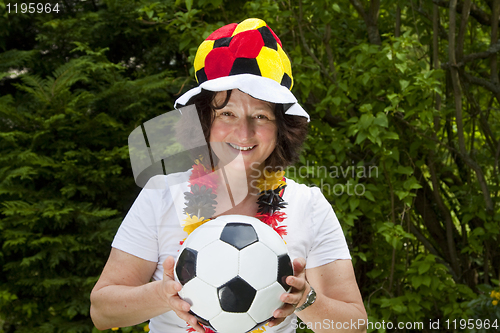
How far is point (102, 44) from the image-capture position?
12.6ft

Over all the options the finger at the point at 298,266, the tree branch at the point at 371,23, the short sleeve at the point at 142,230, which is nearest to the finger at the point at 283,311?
the finger at the point at 298,266

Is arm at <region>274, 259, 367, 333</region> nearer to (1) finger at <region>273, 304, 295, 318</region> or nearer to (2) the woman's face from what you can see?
(1) finger at <region>273, 304, 295, 318</region>

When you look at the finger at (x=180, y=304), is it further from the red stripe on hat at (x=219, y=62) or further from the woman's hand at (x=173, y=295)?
the red stripe on hat at (x=219, y=62)

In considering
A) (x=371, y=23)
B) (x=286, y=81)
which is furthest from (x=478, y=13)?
(x=286, y=81)

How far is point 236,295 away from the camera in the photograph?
122 centimetres

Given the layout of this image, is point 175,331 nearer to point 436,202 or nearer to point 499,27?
point 436,202

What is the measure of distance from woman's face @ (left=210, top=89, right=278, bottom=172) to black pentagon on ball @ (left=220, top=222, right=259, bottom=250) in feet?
1.32

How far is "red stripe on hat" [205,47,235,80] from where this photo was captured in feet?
5.06

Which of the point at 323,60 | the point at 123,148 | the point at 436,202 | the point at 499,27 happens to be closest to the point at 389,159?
the point at 436,202

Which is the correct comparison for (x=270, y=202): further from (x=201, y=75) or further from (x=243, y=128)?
(x=201, y=75)

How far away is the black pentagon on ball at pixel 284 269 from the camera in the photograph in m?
1.25

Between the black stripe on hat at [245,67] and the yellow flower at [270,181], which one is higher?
the black stripe on hat at [245,67]

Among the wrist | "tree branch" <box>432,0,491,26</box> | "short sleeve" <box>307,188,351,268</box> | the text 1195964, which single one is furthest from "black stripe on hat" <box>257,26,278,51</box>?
the text 1195964

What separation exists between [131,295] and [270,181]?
74 centimetres
